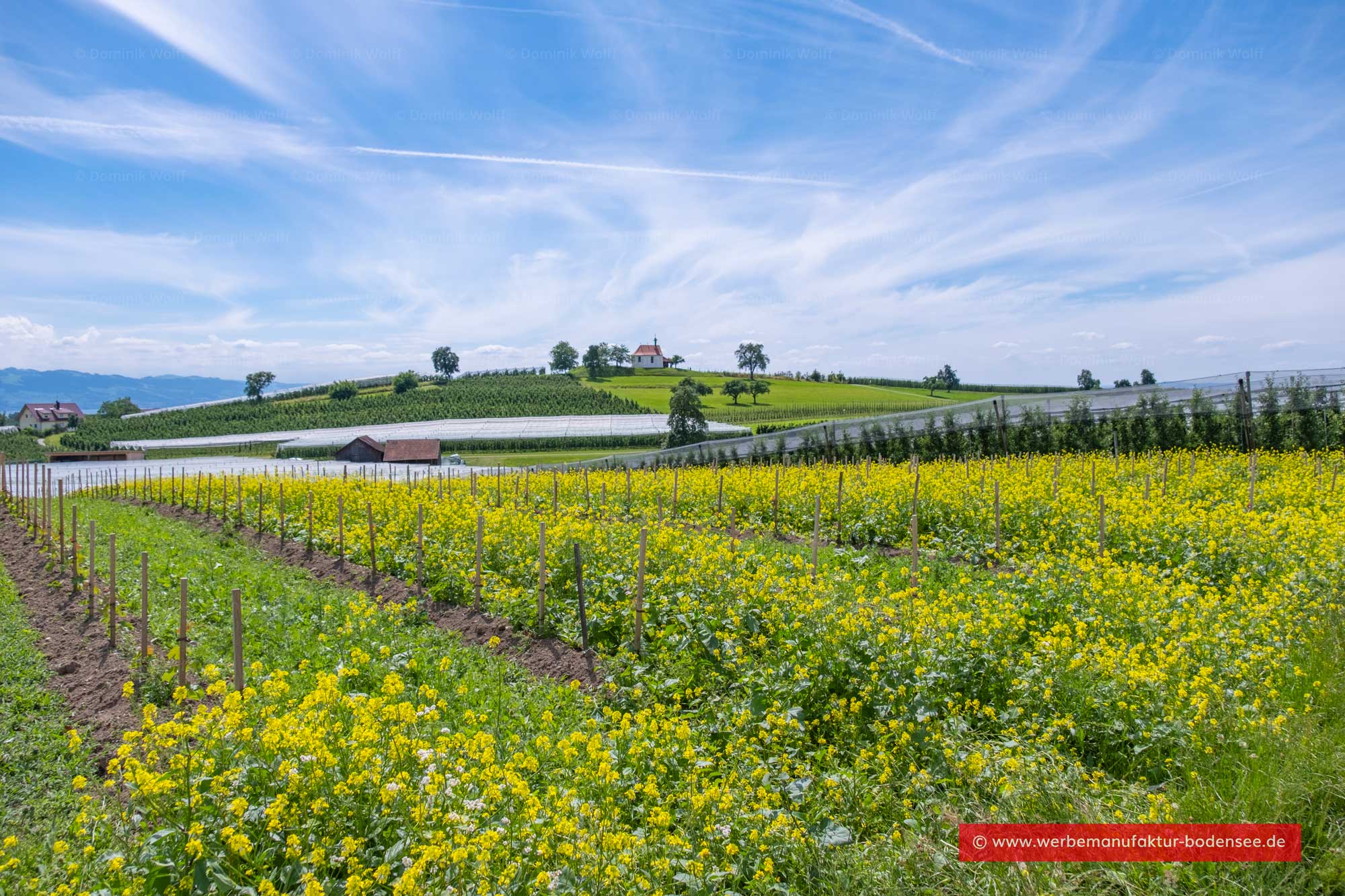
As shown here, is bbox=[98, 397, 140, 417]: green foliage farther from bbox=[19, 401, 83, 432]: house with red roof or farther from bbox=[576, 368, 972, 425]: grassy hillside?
bbox=[576, 368, 972, 425]: grassy hillside

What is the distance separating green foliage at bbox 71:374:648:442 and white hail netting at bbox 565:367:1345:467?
110ft

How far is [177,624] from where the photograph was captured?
25.0 ft

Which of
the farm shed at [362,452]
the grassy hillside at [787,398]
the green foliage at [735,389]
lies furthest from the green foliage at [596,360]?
the farm shed at [362,452]

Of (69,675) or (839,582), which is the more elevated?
(839,582)

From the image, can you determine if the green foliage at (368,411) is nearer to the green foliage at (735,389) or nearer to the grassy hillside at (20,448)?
the grassy hillside at (20,448)

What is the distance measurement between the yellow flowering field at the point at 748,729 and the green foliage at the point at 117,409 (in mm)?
93861

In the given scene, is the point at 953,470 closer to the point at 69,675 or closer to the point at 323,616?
the point at 323,616

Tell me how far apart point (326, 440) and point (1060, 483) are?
51314mm

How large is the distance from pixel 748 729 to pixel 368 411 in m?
73.1

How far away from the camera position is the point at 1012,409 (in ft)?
86.0

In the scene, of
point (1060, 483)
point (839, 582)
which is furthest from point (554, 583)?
point (1060, 483)

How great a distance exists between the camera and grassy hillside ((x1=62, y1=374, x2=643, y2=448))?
6569 cm

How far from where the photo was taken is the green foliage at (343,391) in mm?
85625

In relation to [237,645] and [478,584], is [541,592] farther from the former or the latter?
[237,645]
